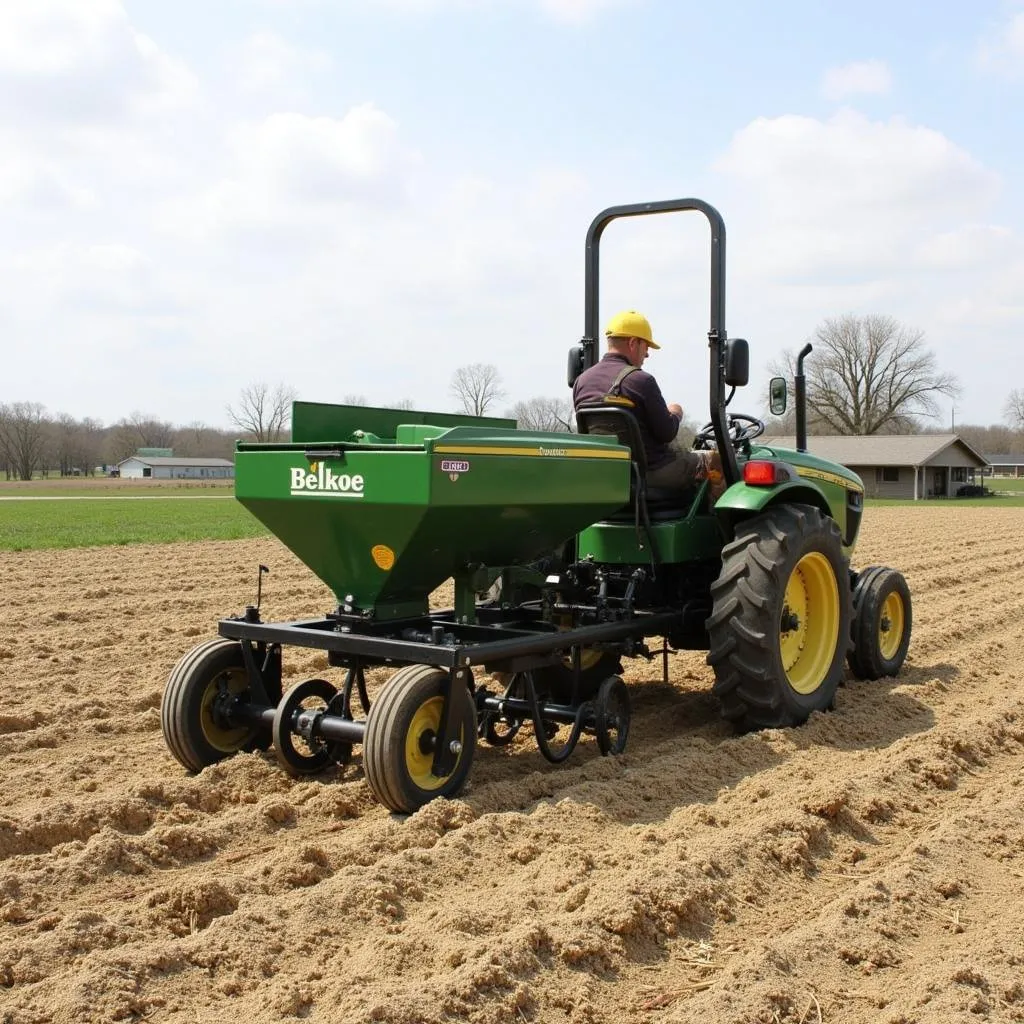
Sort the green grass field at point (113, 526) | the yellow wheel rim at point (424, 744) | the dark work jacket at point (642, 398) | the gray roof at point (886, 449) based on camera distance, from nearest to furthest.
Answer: the yellow wheel rim at point (424, 744) < the dark work jacket at point (642, 398) < the green grass field at point (113, 526) < the gray roof at point (886, 449)

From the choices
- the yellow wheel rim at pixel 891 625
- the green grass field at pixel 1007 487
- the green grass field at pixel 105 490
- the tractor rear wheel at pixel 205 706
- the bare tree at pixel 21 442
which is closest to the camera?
the tractor rear wheel at pixel 205 706

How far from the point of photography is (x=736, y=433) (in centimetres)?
623

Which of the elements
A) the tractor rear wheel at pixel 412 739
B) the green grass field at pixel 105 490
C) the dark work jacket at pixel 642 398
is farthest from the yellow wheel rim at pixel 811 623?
the green grass field at pixel 105 490

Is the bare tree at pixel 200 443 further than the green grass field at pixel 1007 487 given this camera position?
Yes

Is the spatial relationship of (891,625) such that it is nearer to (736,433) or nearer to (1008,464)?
(736,433)

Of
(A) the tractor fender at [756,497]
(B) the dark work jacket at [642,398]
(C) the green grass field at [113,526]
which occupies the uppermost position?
(B) the dark work jacket at [642,398]

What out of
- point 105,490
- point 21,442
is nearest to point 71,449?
point 21,442

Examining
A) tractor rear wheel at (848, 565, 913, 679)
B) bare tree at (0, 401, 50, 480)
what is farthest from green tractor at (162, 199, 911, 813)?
bare tree at (0, 401, 50, 480)

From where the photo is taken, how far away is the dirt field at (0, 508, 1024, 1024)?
9.60ft

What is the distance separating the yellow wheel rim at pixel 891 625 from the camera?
6977mm

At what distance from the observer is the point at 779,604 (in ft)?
17.5

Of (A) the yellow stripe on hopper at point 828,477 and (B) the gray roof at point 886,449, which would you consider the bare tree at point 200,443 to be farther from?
(A) the yellow stripe on hopper at point 828,477

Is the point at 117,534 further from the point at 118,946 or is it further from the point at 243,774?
the point at 118,946

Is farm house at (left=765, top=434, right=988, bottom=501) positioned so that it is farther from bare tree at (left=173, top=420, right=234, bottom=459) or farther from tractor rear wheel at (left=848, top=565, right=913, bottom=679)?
bare tree at (left=173, top=420, right=234, bottom=459)
